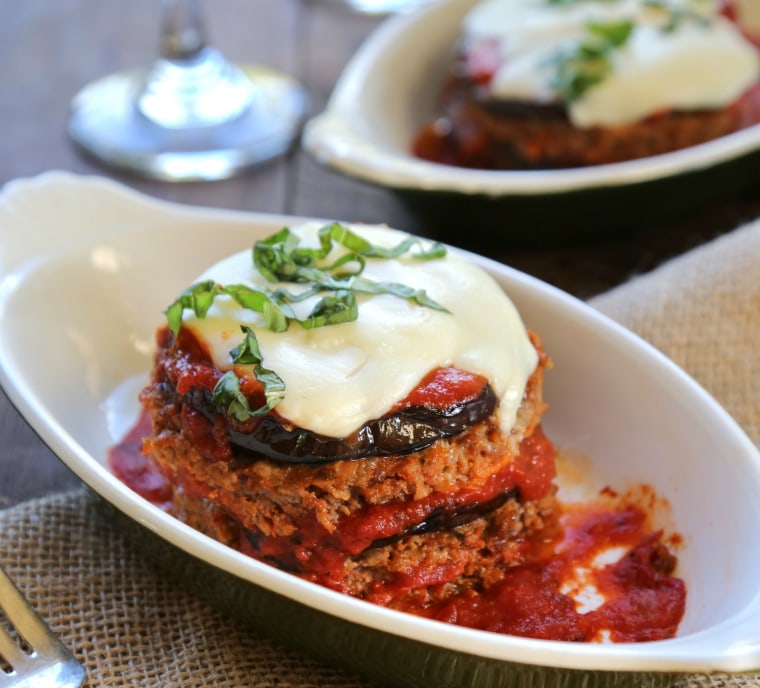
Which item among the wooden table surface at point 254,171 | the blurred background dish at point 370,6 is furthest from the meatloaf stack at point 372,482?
the blurred background dish at point 370,6

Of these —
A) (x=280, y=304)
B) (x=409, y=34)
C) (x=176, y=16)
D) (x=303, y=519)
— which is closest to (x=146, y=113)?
(x=176, y=16)

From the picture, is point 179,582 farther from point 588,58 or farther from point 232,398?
point 588,58

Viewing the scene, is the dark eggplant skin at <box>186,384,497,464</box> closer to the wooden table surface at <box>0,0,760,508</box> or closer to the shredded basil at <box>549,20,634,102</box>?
the wooden table surface at <box>0,0,760,508</box>

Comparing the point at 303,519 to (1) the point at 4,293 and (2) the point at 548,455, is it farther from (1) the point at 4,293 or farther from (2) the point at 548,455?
(1) the point at 4,293

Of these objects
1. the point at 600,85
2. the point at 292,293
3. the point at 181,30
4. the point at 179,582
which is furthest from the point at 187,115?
the point at 179,582

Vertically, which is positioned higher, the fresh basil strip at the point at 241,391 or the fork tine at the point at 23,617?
the fresh basil strip at the point at 241,391

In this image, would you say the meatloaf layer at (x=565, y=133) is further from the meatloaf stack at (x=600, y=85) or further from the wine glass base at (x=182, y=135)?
the wine glass base at (x=182, y=135)
